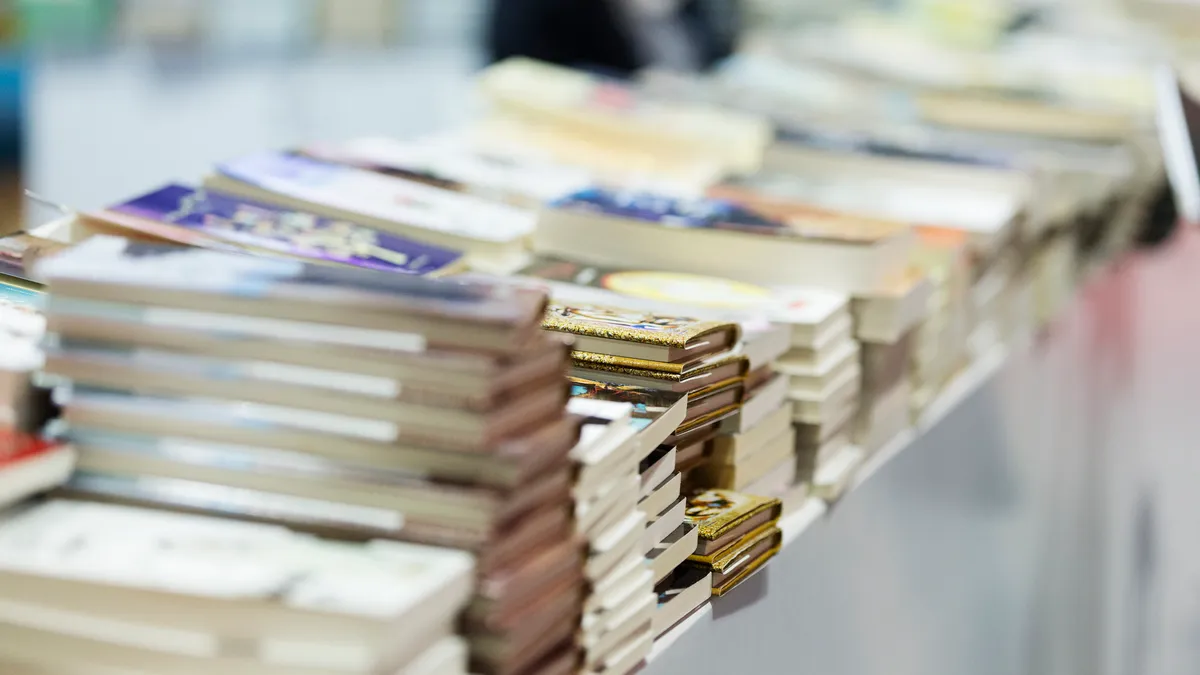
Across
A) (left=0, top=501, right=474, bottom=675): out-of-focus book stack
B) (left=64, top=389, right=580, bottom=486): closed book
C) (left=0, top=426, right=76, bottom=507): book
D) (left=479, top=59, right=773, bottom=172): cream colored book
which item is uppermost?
(left=479, top=59, right=773, bottom=172): cream colored book

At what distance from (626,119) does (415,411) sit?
147cm

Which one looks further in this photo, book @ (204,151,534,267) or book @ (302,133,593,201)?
book @ (302,133,593,201)

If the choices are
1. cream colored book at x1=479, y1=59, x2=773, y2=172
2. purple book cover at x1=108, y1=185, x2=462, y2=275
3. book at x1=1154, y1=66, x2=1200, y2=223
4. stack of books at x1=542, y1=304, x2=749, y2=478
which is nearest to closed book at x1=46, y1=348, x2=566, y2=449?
stack of books at x1=542, y1=304, x2=749, y2=478

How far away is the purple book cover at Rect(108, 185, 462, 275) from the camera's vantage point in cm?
133

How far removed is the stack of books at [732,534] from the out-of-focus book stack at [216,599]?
36 centimetres

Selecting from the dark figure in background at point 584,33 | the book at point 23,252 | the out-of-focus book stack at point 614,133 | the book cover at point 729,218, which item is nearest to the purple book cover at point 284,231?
the book at point 23,252

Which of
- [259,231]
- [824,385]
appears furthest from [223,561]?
[824,385]

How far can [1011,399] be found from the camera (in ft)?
7.32

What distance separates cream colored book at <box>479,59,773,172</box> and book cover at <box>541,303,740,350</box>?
3.29 feet

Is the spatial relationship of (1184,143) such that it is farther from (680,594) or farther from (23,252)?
(23,252)

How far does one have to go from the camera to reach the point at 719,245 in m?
1.54

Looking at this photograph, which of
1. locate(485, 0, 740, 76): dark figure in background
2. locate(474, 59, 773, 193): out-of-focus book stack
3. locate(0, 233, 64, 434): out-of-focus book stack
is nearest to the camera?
locate(0, 233, 64, 434): out-of-focus book stack

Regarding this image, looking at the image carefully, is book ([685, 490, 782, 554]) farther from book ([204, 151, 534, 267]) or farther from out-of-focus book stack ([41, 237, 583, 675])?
book ([204, 151, 534, 267])

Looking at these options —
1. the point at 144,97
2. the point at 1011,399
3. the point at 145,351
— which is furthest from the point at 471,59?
the point at 145,351
